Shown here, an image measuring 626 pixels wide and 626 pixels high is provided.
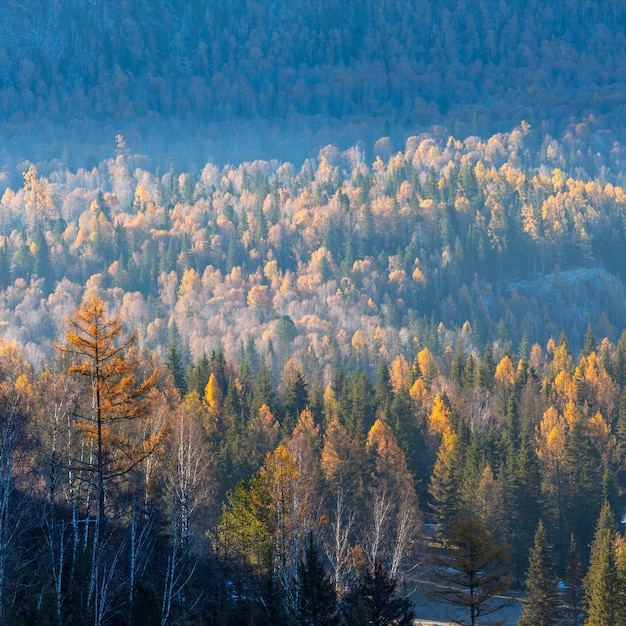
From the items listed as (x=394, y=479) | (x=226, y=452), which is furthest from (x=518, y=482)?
(x=226, y=452)

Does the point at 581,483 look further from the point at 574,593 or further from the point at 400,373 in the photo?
the point at 400,373

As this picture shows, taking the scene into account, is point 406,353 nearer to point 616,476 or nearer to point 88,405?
point 616,476

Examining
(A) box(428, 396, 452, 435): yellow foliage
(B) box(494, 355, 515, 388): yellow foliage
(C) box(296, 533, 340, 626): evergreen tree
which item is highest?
(B) box(494, 355, 515, 388): yellow foliage

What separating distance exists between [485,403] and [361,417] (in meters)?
21.1

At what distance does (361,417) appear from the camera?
96.8 metres

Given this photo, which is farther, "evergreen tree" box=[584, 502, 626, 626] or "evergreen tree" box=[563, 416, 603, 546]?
"evergreen tree" box=[563, 416, 603, 546]

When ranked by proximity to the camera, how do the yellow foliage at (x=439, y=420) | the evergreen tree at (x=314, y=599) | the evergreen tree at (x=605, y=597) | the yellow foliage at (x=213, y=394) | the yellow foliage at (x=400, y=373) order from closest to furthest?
the evergreen tree at (x=314, y=599) < the evergreen tree at (x=605, y=597) < the yellow foliage at (x=213, y=394) < the yellow foliage at (x=439, y=420) < the yellow foliage at (x=400, y=373)

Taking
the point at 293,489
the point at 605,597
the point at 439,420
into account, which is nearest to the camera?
the point at 293,489

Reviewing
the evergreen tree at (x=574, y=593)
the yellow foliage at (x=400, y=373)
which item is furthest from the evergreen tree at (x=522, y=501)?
the yellow foliage at (x=400, y=373)

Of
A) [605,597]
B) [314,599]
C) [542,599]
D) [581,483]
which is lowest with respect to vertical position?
[314,599]

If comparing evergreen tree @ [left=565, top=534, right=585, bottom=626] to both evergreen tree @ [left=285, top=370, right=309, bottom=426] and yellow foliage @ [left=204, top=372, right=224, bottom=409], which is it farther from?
yellow foliage @ [left=204, top=372, right=224, bottom=409]

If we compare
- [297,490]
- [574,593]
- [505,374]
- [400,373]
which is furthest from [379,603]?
[400,373]

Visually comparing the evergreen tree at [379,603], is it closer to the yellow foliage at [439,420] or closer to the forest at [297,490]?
the forest at [297,490]

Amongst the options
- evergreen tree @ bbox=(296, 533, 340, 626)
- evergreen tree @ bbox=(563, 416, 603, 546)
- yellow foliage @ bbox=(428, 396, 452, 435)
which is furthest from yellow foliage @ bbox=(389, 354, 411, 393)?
evergreen tree @ bbox=(296, 533, 340, 626)
